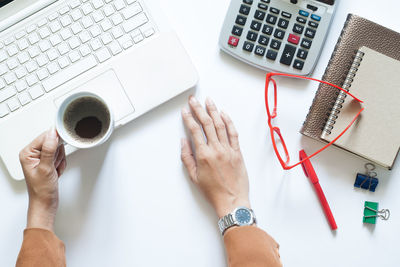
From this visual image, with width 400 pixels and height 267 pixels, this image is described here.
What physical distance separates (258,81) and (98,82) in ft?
1.04

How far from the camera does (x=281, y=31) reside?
2.21ft

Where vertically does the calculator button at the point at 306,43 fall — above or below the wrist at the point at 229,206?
above

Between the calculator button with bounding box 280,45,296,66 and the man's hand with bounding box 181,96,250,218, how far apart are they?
0.15 m

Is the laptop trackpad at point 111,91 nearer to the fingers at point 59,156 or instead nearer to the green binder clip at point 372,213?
the fingers at point 59,156

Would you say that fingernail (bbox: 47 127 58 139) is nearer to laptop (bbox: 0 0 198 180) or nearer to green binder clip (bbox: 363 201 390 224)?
laptop (bbox: 0 0 198 180)

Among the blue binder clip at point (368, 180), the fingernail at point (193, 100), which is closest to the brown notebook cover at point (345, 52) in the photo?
the blue binder clip at point (368, 180)

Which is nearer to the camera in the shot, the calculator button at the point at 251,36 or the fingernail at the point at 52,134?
the fingernail at the point at 52,134

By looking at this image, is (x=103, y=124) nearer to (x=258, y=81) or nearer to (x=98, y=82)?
(x=98, y=82)

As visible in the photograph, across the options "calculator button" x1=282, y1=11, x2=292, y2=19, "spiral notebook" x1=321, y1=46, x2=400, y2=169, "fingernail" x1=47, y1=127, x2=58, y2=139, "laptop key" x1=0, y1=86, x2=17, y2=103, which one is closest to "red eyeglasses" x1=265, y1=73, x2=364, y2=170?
"spiral notebook" x1=321, y1=46, x2=400, y2=169

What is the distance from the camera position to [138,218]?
0.71 metres

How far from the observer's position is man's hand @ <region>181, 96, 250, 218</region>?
2.26ft

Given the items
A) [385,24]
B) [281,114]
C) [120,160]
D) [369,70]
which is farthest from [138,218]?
[385,24]

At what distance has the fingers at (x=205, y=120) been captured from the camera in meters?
0.70

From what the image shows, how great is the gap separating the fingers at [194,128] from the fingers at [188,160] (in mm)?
20
